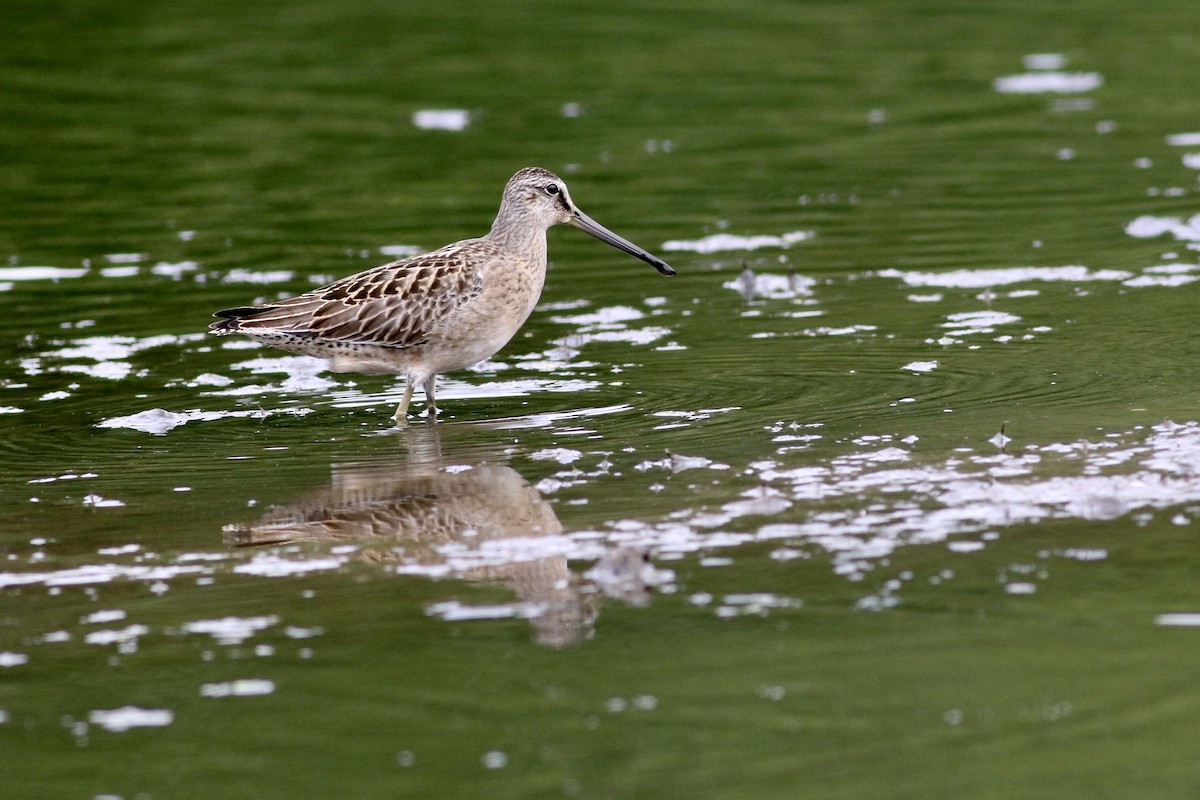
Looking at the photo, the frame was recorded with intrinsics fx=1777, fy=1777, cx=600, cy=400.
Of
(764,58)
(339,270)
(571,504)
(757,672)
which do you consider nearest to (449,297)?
(571,504)

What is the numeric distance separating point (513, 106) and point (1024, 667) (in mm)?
15402

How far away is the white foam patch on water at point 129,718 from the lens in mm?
5832

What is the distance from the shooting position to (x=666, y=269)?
451 inches

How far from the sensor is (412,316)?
1036 centimetres

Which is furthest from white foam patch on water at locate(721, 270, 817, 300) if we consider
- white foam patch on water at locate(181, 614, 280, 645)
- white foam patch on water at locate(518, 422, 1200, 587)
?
white foam patch on water at locate(181, 614, 280, 645)

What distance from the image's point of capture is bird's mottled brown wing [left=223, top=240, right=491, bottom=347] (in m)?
10.4

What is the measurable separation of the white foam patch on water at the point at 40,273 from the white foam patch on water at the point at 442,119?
605 centimetres

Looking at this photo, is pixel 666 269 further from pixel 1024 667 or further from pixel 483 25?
pixel 483 25

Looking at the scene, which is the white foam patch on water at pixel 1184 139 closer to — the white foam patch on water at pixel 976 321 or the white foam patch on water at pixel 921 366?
the white foam patch on water at pixel 976 321

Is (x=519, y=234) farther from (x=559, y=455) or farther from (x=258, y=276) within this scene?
(x=258, y=276)

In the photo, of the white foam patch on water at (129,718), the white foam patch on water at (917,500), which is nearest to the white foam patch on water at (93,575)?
the white foam patch on water at (129,718)

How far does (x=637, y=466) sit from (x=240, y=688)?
2.95 meters

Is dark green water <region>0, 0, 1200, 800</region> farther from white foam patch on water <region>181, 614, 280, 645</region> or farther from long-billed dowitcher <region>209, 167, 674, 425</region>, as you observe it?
long-billed dowitcher <region>209, 167, 674, 425</region>

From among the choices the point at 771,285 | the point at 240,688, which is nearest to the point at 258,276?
the point at 771,285
